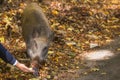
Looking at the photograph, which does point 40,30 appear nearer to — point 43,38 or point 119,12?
point 43,38

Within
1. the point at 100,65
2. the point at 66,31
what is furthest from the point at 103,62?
the point at 66,31

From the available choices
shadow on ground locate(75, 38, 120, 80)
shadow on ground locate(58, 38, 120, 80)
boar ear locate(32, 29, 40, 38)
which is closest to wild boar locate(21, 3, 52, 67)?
boar ear locate(32, 29, 40, 38)

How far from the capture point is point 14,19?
10.7 meters

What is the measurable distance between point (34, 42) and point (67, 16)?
158 inches

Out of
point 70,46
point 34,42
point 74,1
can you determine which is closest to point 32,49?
point 34,42

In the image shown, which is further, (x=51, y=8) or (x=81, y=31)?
(x=51, y=8)

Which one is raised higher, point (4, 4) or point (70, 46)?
point (4, 4)

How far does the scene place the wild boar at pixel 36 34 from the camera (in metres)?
7.72

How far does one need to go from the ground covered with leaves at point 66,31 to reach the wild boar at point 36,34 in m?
0.48

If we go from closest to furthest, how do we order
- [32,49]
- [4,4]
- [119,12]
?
[32,49] < [4,4] < [119,12]

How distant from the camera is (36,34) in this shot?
8.42 meters

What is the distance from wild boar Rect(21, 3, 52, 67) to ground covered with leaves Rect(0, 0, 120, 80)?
0.48 meters

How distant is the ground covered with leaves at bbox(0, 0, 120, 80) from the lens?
8.29 meters

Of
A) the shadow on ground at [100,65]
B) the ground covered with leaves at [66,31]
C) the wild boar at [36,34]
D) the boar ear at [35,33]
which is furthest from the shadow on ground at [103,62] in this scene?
the boar ear at [35,33]
